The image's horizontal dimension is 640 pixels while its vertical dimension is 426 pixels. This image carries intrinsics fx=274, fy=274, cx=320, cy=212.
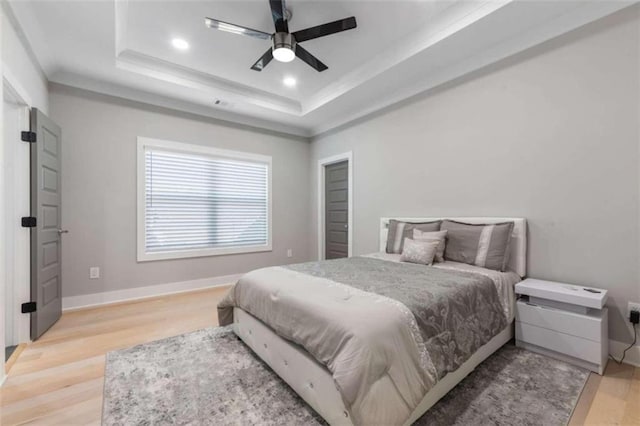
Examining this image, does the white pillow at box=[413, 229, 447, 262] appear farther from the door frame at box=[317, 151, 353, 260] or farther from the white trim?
the white trim

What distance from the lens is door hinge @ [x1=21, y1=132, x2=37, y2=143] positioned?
2.45 m

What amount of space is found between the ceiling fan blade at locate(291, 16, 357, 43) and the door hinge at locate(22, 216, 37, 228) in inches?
112

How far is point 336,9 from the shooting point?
2.43 m

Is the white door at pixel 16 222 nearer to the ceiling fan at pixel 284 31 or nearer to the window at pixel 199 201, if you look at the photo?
the window at pixel 199 201

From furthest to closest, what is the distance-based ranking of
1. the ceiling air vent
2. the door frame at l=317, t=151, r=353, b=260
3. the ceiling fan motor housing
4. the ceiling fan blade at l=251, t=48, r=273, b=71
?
the door frame at l=317, t=151, r=353, b=260
the ceiling air vent
the ceiling fan blade at l=251, t=48, r=273, b=71
the ceiling fan motor housing

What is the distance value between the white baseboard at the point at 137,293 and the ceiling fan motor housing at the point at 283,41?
11.1 feet

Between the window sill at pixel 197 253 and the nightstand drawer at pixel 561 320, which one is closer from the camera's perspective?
the nightstand drawer at pixel 561 320

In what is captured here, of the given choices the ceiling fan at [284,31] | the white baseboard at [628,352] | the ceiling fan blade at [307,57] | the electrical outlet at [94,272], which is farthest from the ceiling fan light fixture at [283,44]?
the white baseboard at [628,352]

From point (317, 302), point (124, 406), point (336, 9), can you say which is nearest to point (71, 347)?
point (124, 406)

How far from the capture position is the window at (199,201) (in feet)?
12.4

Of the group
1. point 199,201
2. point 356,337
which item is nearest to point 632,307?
point 356,337

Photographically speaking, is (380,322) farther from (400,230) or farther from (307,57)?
(307,57)

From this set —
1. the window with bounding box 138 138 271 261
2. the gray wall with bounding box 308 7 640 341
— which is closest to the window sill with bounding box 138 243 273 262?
the window with bounding box 138 138 271 261

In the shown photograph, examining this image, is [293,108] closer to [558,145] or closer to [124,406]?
[558,145]
